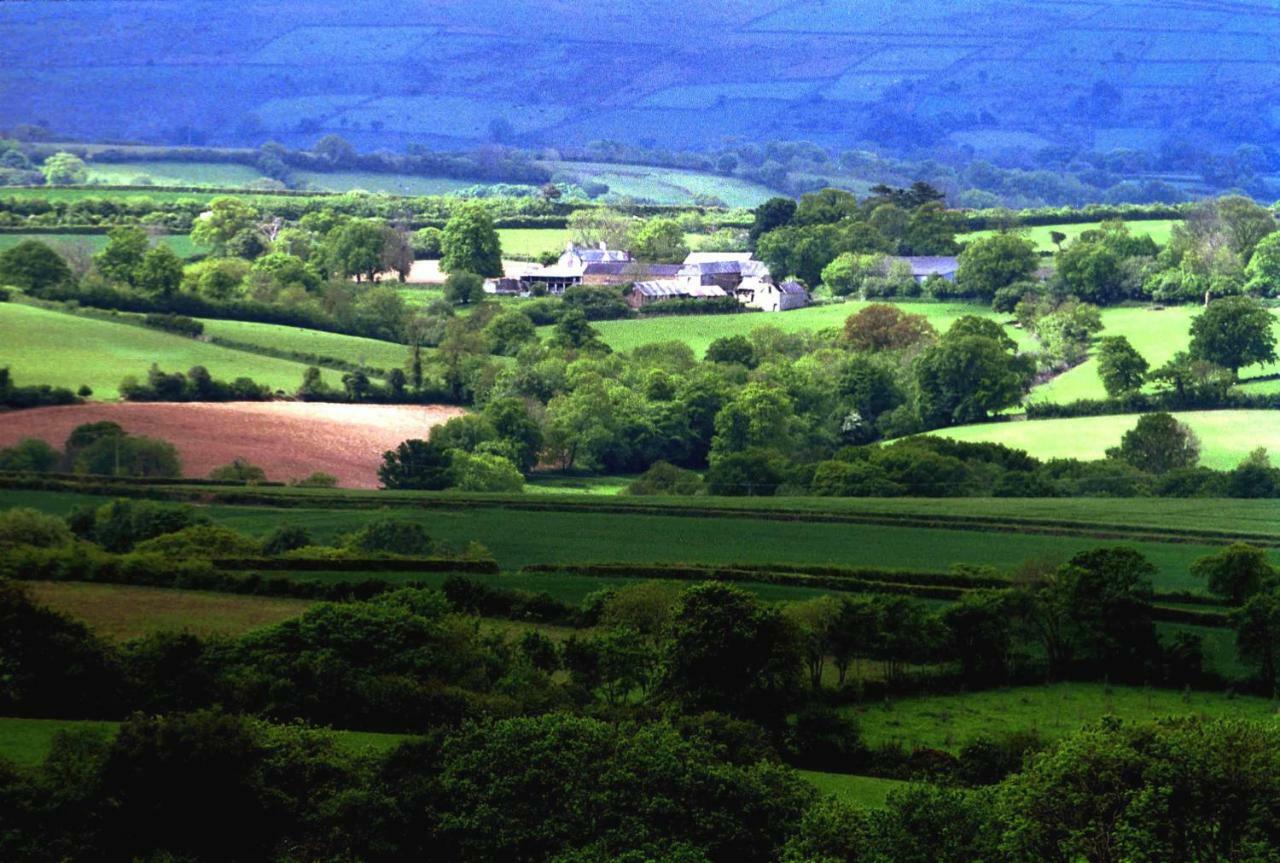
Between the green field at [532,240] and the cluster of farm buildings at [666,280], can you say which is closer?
the cluster of farm buildings at [666,280]

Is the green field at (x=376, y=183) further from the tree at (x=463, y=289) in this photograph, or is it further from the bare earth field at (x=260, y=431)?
the bare earth field at (x=260, y=431)

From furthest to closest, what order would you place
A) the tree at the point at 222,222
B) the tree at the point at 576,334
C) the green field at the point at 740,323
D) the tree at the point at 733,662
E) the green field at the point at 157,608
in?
the tree at the point at 222,222
the green field at the point at 740,323
the tree at the point at 576,334
the green field at the point at 157,608
the tree at the point at 733,662

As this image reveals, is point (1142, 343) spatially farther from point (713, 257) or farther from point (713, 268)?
point (713, 257)

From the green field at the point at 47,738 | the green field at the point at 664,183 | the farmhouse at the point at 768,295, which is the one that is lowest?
the green field at the point at 47,738

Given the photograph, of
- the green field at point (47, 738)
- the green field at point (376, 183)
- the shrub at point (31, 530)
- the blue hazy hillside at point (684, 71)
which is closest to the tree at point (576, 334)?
the shrub at point (31, 530)

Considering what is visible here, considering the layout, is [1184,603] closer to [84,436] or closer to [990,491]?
[990,491]

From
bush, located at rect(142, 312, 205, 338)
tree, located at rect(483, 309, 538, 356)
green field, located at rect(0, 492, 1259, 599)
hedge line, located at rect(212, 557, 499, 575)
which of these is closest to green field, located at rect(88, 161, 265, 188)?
bush, located at rect(142, 312, 205, 338)
